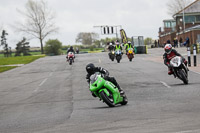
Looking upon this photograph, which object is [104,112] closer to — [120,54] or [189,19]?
[120,54]

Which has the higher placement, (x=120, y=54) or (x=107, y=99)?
(x=120, y=54)

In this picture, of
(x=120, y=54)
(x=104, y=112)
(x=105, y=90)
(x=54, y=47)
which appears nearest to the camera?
(x=104, y=112)

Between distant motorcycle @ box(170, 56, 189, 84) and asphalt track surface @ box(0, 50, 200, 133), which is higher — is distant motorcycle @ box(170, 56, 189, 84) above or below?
above

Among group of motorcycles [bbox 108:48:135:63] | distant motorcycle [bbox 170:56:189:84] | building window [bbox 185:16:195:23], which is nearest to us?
distant motorcycle [bbox 170:56:189:84]

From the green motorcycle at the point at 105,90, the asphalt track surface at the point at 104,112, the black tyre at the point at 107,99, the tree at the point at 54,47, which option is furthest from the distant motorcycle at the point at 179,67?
the tree at the point at 54,47

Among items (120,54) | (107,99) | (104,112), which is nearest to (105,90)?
(107,99)

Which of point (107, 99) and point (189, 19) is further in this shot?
point (189, 19)

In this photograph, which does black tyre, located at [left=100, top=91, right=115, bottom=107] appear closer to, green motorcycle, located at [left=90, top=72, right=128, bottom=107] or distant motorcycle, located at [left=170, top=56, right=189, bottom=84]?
green motorcycle, located at [left=90, top=72, right=128, bottom=107]

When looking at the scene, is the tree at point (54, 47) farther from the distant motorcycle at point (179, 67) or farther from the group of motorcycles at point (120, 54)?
the distant motorcycle at point (179, 67)

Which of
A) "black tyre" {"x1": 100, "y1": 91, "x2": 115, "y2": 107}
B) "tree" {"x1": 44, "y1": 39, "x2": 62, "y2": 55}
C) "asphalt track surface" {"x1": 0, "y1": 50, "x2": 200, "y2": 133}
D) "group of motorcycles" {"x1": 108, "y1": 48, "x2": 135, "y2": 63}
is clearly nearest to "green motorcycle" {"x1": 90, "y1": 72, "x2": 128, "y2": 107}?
"black tyre" {"x1": 100, "y1": 91, "x2": 115, "y2": 107}

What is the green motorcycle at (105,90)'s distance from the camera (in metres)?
10.8

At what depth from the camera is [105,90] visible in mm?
10781

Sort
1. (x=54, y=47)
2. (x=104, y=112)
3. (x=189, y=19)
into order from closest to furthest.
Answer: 1. (x=104, y=112)
2. (x=189, y=19)
3. (x=54, y=47)

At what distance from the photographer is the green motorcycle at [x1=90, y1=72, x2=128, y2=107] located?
425 inches
